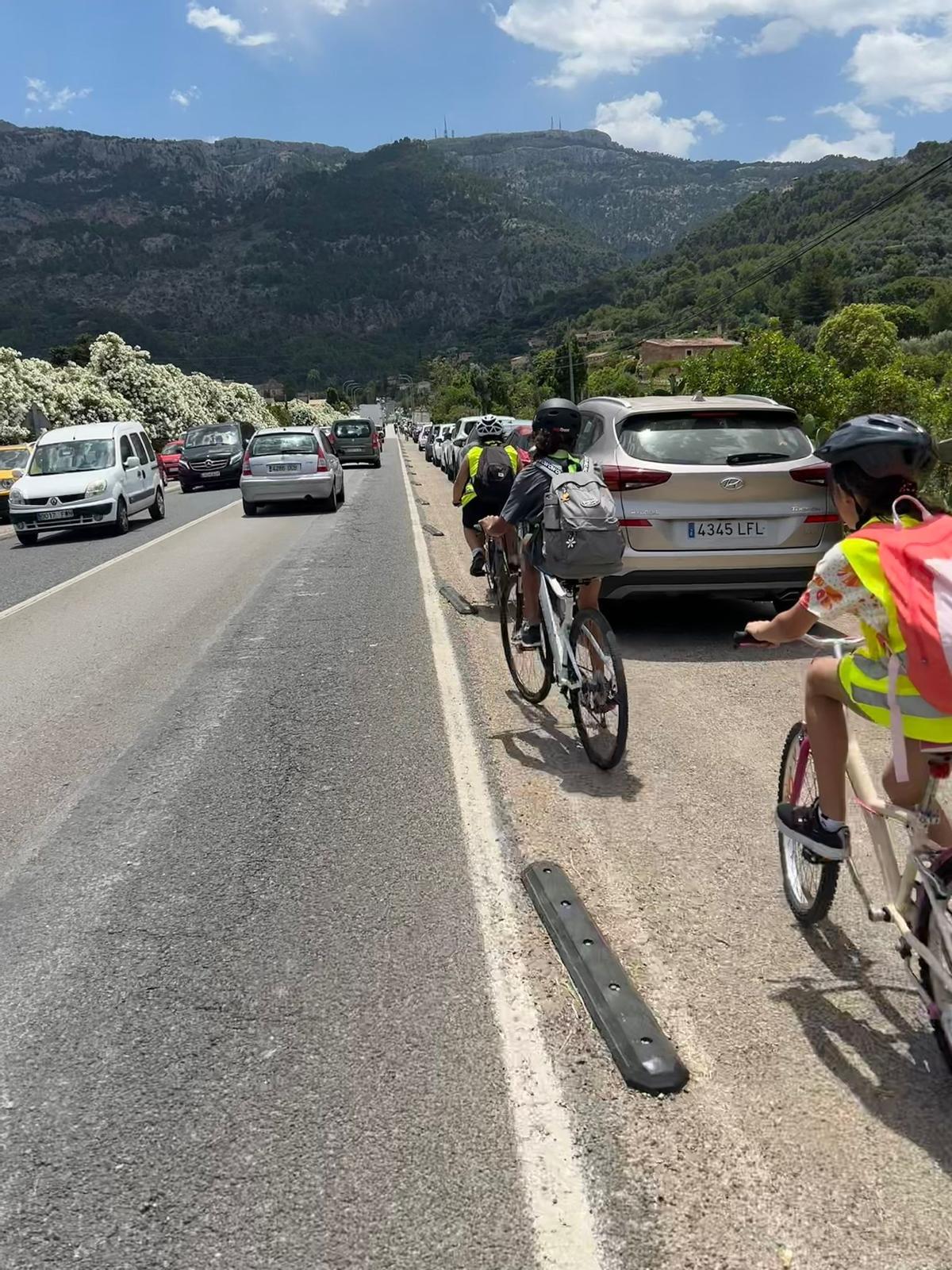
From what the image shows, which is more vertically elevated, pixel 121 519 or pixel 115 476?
pixel 115 476

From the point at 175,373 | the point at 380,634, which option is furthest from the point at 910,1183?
the point at 175,373

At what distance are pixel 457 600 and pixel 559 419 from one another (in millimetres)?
3997

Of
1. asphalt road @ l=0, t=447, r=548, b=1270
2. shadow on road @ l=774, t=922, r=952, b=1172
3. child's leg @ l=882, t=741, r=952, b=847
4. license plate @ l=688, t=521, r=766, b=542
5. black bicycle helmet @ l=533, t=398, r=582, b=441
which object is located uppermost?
black bicycle helmet @ l=533, t=398, r=582, b=441

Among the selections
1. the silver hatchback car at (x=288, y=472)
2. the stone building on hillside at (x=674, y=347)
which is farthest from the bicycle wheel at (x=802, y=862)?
the stone building on hillside at (x=674, y=347)

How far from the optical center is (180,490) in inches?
1183

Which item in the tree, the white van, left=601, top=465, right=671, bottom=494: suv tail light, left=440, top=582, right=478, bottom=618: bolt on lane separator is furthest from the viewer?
the tree

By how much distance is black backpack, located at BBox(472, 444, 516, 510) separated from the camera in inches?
310

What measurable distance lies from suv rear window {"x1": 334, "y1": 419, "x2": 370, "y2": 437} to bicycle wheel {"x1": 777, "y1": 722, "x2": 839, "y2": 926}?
3638 cm

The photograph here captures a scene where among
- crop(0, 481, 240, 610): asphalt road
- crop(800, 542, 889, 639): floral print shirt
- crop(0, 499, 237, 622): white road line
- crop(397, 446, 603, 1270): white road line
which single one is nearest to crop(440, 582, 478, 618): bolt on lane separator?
crop(397, 446, 603, 1270): white road line

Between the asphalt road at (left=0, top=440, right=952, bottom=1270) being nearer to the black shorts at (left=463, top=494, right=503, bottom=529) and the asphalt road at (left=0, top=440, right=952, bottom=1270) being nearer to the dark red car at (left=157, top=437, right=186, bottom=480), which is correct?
the black shorts at (left=463, top=494, right=503, bottom=529)

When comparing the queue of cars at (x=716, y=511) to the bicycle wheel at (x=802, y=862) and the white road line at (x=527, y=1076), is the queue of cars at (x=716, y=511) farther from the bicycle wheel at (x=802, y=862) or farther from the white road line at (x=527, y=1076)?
the bicycle wheel at (x=802, y=862)

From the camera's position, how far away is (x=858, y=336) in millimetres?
92688

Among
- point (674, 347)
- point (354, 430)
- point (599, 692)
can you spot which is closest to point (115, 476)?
point (599, 692)

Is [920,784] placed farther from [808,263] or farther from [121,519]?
[808,263]
